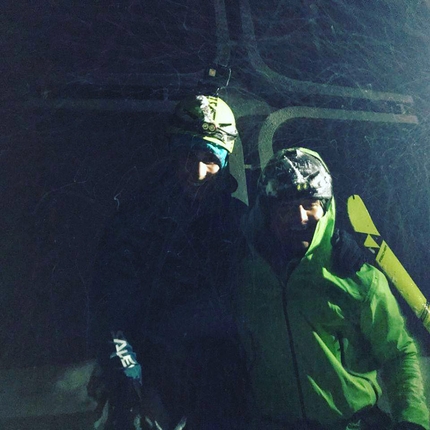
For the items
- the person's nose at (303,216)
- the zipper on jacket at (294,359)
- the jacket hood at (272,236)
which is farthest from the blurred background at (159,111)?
the zipper on jacket at (294,359)

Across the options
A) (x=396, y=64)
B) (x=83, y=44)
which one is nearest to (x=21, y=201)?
(x=83, y=44)

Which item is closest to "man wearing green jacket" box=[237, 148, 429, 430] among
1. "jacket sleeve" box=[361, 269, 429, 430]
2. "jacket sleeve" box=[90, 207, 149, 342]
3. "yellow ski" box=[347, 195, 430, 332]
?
"jacket sleeve" box=[361, 269, 429, 430]

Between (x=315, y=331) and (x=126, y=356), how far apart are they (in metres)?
0.60

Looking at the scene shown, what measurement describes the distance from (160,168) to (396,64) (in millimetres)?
1043

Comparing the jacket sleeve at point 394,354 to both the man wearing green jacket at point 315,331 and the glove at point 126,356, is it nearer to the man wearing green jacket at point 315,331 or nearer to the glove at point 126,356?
the man wearing green jacket at point 315,331

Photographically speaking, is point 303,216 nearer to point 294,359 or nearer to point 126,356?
point 294,359

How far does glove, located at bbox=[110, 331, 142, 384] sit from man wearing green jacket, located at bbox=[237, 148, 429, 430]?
36cm

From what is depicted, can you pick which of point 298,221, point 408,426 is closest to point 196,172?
point 298,221

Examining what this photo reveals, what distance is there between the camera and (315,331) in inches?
48.0

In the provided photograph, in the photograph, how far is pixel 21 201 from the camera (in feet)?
3.97

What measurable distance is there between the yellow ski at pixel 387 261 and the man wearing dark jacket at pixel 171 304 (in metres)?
0.45

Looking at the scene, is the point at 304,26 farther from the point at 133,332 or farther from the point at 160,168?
the point at 133,332

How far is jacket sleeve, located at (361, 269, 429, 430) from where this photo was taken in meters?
1.19

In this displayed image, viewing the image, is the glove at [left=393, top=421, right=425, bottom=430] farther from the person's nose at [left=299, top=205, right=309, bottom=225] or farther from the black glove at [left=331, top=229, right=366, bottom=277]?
the person's nose at [left=299, top=205, right=309, bottom=225]
